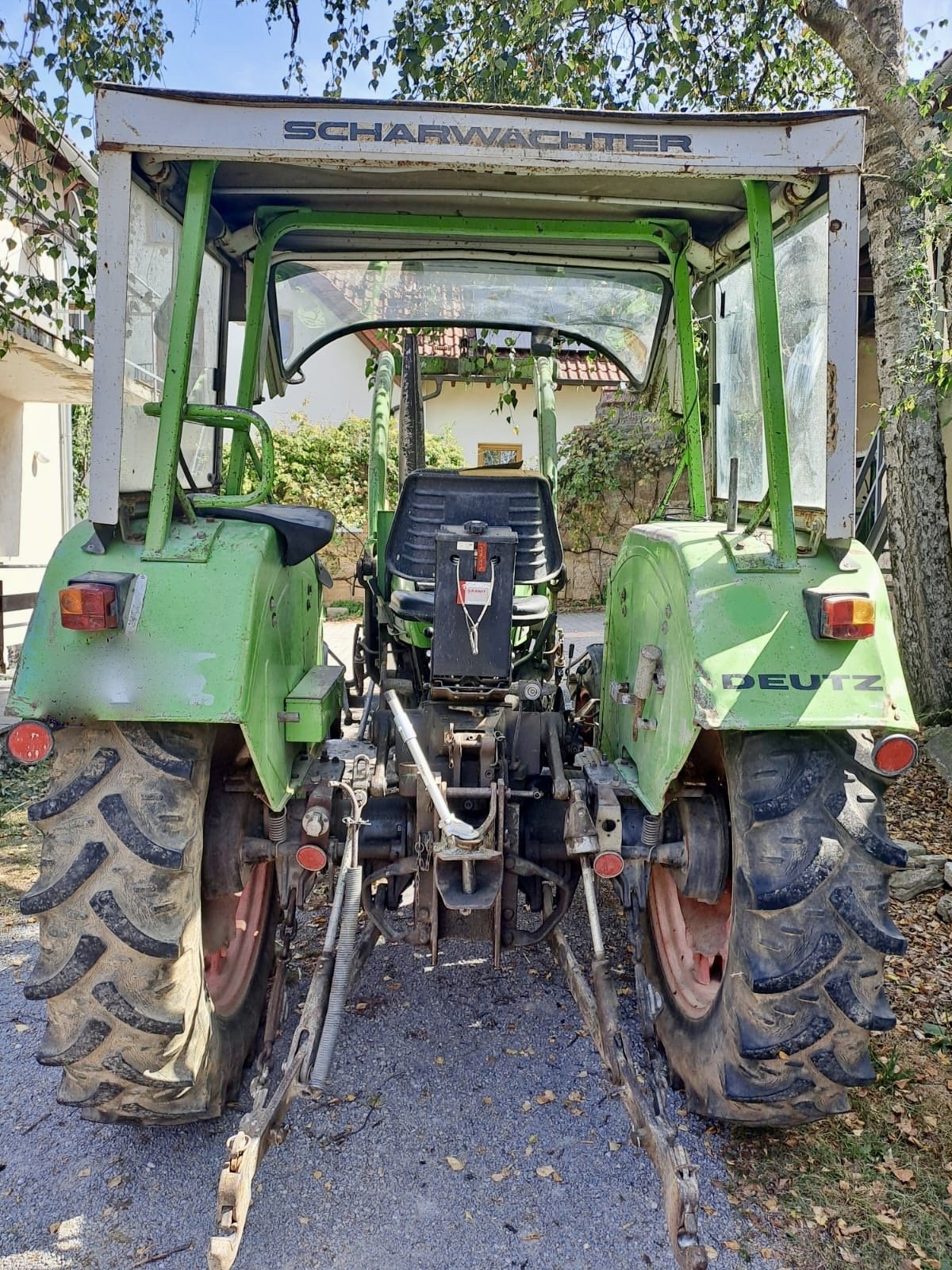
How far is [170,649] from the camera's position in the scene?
7.18ft

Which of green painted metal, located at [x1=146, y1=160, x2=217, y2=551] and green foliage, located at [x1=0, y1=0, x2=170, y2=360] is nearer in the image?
green painted metal, located at [x1=146, y1=160, x2=217, y2=551]

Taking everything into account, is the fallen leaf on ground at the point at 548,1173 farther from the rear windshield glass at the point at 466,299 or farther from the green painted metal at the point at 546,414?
the rear windshield glass at the point at 466,299

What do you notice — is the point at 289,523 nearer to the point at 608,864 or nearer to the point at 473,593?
the point at 473,593

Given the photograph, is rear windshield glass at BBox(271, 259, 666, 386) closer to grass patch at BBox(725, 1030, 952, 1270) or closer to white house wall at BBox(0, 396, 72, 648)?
grass patch at BBox(725, 1030, 952, 1270)

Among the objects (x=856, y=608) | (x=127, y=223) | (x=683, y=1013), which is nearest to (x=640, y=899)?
(x=683, y=1013)

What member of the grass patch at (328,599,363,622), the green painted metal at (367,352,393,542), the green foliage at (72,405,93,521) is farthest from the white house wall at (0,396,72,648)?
the green painted metal at (367,352,393,542)

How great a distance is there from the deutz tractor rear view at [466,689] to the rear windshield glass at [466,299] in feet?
0.84

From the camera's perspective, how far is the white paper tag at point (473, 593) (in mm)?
2848

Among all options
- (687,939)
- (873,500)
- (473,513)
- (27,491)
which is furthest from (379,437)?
(27,491)

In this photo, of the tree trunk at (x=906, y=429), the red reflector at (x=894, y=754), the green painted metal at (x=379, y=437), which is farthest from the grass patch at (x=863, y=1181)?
the tree trunk at (x=906, y=429)

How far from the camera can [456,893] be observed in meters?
2.61

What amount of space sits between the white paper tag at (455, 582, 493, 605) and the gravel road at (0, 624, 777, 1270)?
1450 mm

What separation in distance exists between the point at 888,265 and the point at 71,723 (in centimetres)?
537

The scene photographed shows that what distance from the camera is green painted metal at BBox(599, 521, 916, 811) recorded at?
2119 millimetres
